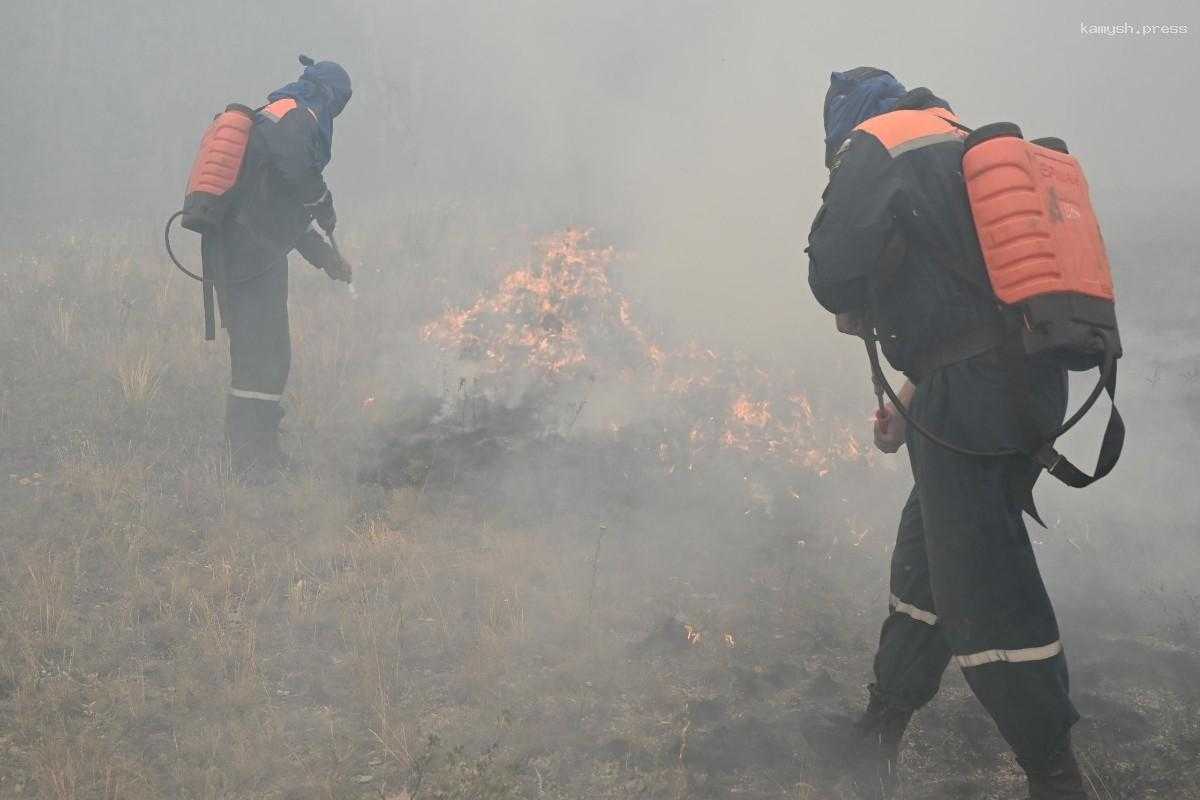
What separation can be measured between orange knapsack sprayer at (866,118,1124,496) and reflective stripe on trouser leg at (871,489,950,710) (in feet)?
1.92

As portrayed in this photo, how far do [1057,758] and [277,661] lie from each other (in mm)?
2870

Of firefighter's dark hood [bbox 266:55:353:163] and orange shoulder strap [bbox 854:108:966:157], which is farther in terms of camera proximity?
firefighter's dark hood [bbox 266:55:353:163]

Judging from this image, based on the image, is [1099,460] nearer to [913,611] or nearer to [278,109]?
[913,611]

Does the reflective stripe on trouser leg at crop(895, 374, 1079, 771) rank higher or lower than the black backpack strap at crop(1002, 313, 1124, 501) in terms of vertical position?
lower

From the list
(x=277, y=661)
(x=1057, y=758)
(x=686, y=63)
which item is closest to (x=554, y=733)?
(x=277, y=661)

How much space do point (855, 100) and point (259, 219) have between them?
350 centimetres

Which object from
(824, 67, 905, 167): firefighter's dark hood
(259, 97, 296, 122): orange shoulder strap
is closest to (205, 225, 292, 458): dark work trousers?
(259, 97, 296, 122): orange shoulder strap

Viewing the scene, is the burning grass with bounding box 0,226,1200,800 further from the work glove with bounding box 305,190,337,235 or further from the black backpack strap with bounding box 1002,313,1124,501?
the work glove with bounding box 305,190,337,235

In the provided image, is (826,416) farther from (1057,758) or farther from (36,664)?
(36,664)

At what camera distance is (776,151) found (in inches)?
348

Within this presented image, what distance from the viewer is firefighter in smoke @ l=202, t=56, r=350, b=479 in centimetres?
475

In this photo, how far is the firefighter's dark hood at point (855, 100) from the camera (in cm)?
283

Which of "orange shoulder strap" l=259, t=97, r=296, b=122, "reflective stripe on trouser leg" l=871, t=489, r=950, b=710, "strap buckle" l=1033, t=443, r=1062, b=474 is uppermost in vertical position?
"orange shoulder strap" l=259, t=97, r=296, b=122

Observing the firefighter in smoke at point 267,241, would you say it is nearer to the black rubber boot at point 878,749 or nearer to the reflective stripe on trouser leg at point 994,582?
the black rubber boot at point 878,749
